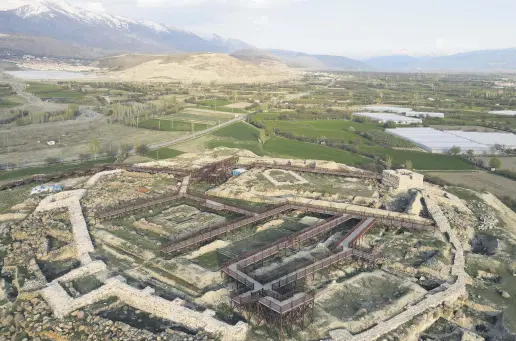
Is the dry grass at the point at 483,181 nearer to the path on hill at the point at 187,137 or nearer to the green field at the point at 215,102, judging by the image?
the path on hill at the point at 187,137

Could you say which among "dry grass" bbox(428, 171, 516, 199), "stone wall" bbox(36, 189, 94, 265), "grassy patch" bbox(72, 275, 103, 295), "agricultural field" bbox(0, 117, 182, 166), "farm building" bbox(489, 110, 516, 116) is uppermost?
"farm building" bbox(489, 110, 516, 116)

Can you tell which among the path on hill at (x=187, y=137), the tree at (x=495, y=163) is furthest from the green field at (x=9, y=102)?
the tree at (x=495, y=163)

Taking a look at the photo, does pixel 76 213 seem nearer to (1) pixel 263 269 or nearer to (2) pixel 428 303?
(1) pixel 263 269

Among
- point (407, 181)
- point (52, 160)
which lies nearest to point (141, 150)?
point (52, 160)

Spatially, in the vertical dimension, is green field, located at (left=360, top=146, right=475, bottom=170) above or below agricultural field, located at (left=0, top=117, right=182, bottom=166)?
above

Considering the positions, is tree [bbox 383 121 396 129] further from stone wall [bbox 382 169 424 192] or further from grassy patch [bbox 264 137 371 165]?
stone wall [bbox 382 169 424 192]

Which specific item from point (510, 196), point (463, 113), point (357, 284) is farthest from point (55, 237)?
→ point (463, 113)

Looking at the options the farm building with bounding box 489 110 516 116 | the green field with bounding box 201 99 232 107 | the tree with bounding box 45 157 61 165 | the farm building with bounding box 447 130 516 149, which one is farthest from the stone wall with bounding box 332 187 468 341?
the farm building with bounding box 489 110 516 116
